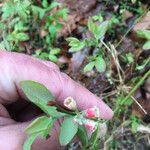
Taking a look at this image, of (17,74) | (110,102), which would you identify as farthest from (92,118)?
(110,102)

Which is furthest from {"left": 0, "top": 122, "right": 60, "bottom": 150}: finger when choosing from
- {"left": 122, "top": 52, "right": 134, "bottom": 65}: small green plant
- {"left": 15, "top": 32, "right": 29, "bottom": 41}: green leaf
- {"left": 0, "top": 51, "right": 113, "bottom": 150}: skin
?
{"left": 15, "top": 32, "right": 29, "bottom": 41}: green leaf

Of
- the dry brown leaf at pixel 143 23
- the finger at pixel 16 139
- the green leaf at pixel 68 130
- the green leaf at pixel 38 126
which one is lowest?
the dry brown leaf at pixel 143 23

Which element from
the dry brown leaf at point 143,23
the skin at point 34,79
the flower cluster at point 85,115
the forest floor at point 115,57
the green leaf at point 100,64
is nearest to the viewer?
the flower cluster at point 85,115

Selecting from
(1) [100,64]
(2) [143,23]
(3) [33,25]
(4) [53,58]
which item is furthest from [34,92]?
(3) [33,25]

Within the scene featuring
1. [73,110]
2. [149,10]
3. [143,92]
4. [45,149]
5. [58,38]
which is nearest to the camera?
[73,110]

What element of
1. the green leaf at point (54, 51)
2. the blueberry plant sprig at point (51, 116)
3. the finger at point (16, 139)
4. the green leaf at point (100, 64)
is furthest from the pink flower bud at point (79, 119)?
the green leaf at point (54, 51)

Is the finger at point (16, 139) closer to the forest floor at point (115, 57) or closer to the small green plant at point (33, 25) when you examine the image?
the forest floor at point (115, 57)

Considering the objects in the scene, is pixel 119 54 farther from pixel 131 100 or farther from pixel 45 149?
pixel 45 149

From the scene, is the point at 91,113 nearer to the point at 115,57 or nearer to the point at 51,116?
the point at 51,116
